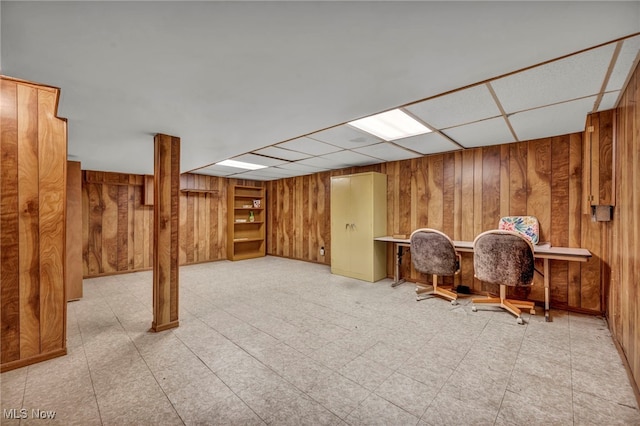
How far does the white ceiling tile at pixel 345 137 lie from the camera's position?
2950 millimetres

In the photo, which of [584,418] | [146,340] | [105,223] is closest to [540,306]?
[584,418]

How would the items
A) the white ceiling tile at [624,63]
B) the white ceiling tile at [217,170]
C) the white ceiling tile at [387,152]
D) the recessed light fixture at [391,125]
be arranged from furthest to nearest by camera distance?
1. the white ceiling tile at [217,170]
2. the white ceiling tile at [387,152]
3. the recessed light fixture at [391,125]
4. the white ceiling tile at [624,63]

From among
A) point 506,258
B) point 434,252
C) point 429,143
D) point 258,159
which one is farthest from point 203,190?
point 506,258

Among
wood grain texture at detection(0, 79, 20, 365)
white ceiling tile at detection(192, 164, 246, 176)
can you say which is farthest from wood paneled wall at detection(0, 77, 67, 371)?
white ceiling tile at detection(192, 164, 246, 176)

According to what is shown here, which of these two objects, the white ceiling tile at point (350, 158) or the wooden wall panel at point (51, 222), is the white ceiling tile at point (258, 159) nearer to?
the white ceiling tile at point (350, 158)

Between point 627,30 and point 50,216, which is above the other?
point 627,30

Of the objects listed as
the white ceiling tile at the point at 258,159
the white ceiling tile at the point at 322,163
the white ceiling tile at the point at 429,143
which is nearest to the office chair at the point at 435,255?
the white ceiling tile at the point at 429,143

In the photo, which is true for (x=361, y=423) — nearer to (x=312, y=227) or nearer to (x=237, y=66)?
(x=237, y=66)

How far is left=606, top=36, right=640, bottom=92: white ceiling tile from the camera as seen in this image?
58.1 inches

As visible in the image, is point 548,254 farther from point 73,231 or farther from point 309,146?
point 73,231

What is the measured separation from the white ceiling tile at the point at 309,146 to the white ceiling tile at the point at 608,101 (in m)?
2.71

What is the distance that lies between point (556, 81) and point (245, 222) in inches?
258

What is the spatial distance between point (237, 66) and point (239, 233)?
601 centimetres

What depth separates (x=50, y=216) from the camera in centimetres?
222
